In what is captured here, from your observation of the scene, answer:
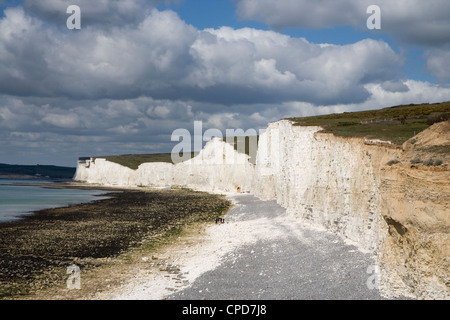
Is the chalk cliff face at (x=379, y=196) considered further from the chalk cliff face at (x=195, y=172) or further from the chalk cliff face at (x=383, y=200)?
the chalk cliff face at (x=195, y=172)

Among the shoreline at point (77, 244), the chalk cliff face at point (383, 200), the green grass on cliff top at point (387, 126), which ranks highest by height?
the green grass on cliff top at point (387, 126)

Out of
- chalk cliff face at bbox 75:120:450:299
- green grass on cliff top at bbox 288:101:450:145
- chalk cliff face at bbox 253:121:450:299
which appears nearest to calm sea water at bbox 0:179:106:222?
chalk cliff face at bbox 75:120:450:299

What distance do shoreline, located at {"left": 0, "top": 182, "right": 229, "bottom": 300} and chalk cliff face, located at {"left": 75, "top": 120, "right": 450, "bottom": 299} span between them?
421 inches

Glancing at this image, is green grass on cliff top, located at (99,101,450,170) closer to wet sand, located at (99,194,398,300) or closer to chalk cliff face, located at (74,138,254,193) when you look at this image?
wet sand, located at (99,194,398,300)

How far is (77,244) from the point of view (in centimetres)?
2656

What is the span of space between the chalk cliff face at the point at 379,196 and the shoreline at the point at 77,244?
1069cm

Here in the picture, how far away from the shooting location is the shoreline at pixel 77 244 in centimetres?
1803

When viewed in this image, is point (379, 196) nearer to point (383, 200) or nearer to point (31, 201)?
point (383, 200)

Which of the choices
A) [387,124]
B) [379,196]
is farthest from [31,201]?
[379,196]

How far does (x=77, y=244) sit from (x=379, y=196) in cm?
1982

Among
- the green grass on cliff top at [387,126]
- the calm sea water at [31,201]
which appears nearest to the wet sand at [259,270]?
the green grass on cliff top at [387,126]

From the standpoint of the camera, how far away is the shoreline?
18.0m
